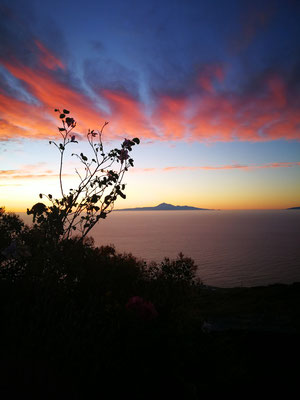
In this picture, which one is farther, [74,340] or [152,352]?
[152,352]

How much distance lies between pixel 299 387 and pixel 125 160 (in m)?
7.12

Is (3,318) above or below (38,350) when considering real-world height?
above

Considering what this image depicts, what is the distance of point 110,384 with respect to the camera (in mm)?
3453

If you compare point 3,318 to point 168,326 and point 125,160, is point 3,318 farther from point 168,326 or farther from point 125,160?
point 125,160

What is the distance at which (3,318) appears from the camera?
12.8ft

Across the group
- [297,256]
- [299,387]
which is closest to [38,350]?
[299,387]

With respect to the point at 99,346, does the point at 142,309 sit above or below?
above

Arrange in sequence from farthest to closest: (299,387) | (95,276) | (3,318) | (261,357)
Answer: (95,276) < (261,357) < (299,387) < (3,318)

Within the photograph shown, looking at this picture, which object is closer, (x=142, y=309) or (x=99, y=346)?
(x=99, y=346)

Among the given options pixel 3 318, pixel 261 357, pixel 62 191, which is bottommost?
pixel 261 357

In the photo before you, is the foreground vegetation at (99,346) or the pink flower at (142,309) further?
the pink flower at (142,309)

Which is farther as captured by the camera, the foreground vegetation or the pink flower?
the pink flower

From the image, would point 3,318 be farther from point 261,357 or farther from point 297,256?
point 297,256

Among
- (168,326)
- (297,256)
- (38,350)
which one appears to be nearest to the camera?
(38,350)
